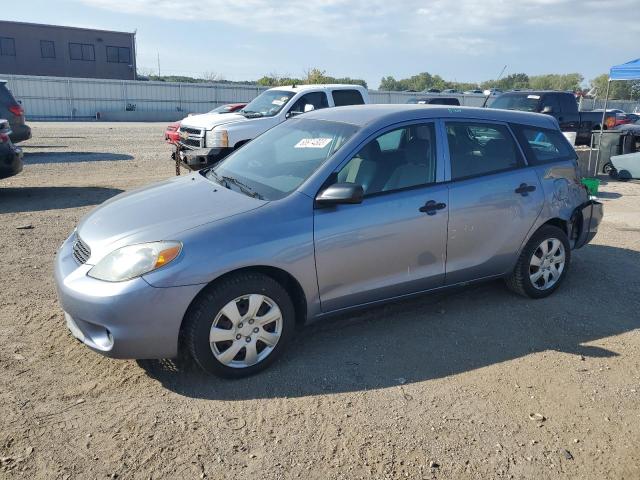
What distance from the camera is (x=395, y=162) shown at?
4316 mm

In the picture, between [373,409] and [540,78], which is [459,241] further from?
[540,78]

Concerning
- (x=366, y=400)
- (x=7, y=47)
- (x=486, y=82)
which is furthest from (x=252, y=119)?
(x=486, y=82)

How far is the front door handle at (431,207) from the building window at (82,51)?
5259 cm

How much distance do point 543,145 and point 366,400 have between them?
309 cm

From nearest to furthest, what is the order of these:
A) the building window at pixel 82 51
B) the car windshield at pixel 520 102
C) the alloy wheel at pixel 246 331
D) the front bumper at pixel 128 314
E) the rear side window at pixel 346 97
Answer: the front bumper at pixel 128 314, the alloy wheel at pixel 246 331, the rear side window at pixel 346 97, the car windshield at pixel 520 102, the building window at pixel 82 51

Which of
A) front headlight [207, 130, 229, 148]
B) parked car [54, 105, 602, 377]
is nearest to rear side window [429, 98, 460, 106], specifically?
front headlight [207, 130, 229, 148]

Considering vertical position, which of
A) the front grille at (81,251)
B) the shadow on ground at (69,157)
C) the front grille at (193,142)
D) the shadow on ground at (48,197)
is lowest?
the shadow on ground at (48,197)

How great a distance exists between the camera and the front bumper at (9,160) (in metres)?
8.96

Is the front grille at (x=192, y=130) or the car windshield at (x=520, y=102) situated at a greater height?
the car windshield at (x=520, y=102)

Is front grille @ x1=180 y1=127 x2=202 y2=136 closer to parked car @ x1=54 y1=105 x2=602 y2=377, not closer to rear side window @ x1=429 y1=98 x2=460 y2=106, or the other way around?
parked car @ x1=54 y1=105 x2=602 y2=377

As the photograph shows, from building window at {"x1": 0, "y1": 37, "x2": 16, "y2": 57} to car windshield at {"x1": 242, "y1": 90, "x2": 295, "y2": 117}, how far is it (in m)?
44.0

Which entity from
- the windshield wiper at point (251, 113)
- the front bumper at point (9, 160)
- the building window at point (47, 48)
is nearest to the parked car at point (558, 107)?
the windshield wiper at point (251, 113)

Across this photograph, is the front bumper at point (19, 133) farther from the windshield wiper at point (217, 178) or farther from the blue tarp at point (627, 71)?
the blue tarp at point (627, 71)

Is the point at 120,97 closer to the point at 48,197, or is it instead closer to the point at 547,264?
the point at 48,197
